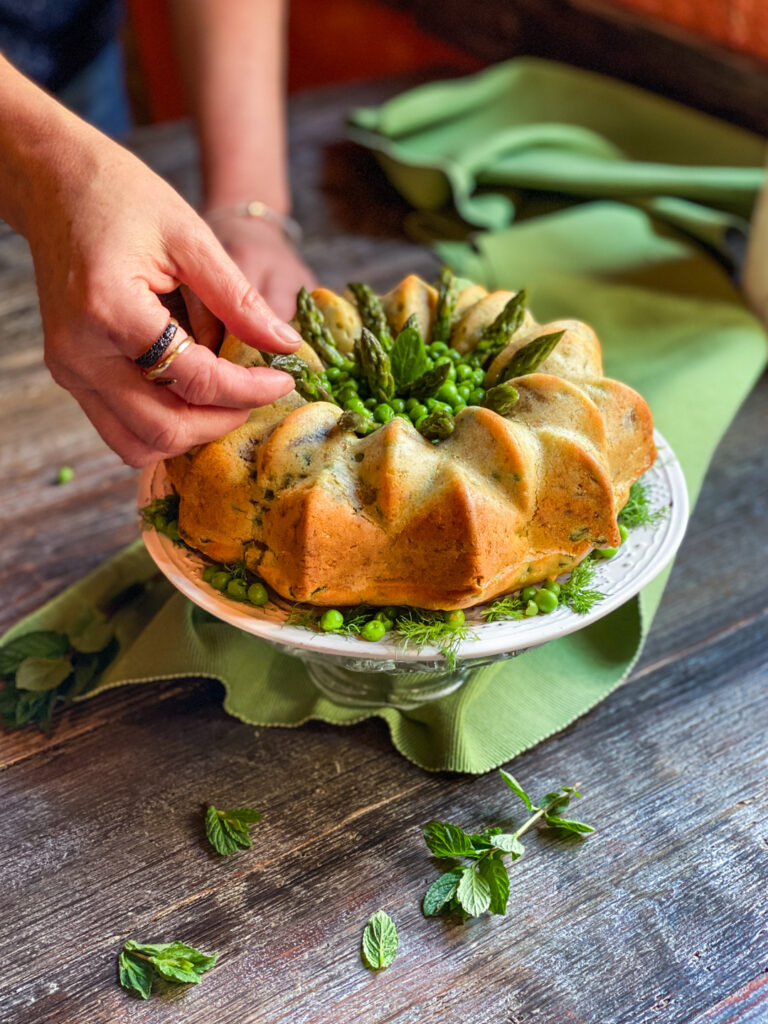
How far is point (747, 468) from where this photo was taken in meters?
2.15

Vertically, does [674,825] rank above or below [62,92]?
below

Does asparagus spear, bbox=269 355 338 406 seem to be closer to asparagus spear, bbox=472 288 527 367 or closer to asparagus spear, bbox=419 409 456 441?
asparagus spear, bbox=419 409 456 441

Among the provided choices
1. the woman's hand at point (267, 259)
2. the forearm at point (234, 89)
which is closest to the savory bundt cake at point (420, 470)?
the woman's hand at point (267, 259)

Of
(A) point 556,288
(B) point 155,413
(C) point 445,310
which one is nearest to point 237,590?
(B) point 155,413

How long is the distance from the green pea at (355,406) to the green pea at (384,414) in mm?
21

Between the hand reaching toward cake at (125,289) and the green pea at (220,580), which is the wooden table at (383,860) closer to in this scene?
the green pea at (220,580)

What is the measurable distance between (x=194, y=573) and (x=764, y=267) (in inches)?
72.1

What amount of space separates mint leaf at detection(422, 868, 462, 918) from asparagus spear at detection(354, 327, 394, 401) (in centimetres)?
68

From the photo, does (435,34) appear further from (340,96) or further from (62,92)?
(62,92)

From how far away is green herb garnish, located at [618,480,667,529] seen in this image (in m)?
1.43

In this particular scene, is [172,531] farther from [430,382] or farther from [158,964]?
[158,964]

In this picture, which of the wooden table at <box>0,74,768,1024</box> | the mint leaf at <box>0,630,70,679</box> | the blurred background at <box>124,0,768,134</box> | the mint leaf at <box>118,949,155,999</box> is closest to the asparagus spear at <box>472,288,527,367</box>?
the wooden table at <box>0,74,768,1024</box>

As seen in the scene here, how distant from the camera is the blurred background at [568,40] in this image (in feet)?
10.2

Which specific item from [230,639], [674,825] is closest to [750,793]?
[674,825]
